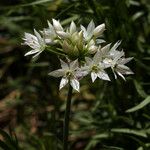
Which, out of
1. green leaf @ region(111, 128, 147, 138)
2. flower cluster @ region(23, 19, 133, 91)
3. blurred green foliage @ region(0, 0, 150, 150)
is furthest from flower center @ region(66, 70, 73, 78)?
green leaf @ region(111, 128, 147, 138)

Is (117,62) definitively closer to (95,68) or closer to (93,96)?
(95,68)

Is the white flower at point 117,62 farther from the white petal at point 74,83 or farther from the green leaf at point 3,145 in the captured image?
the green leaf at point 3,145

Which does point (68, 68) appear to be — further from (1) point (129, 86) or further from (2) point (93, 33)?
(1) point (129, 86)

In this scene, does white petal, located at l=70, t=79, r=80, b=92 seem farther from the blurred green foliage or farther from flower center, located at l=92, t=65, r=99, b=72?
the blurred green foliage

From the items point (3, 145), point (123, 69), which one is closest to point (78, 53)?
point (123, 69)

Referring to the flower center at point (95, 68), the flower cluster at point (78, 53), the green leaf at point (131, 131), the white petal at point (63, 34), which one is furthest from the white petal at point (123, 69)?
the green leaf at point (131, 131)

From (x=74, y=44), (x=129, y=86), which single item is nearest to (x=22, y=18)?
(x=129, y=86)
